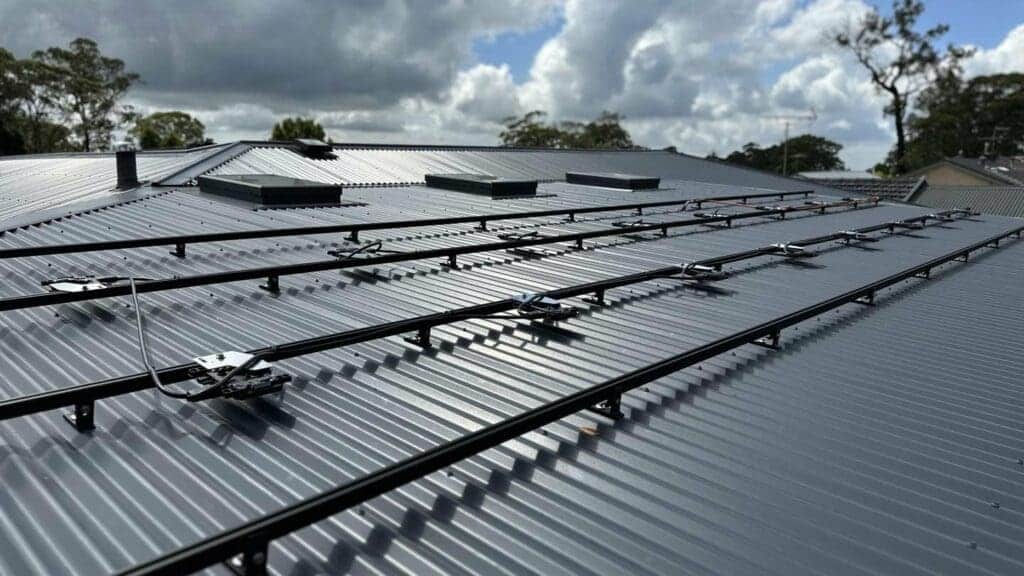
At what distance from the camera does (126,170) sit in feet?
59.3

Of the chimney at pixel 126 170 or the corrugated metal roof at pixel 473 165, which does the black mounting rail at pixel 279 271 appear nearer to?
the chimney at pixel 126 170

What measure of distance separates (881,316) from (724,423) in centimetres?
566

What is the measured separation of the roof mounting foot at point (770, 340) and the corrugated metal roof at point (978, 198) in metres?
33.8

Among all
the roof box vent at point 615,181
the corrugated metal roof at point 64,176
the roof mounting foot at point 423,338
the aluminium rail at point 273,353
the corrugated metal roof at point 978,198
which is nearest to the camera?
the aluminium rail at point 273,353

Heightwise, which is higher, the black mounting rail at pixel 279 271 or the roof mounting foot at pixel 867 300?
the black mounting rail at pixel 279 271

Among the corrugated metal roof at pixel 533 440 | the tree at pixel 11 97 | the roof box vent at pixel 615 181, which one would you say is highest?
the tree at pixel 11 97

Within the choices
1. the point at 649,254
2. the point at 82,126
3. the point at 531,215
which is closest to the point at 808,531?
the point at 649,254

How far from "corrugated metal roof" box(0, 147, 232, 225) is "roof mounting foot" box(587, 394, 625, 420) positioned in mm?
14865

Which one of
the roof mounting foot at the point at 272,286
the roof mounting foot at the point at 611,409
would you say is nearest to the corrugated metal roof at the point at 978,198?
the roof mounting foot at the point at 272,286

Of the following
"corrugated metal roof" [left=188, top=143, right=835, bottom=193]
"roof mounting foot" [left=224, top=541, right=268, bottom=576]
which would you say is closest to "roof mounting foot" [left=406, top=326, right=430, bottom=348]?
"roof mounting foot" [left=224, top=541, right=268, bottom=576]

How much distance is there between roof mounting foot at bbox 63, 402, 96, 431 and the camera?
5.31 meters

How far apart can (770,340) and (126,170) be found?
669 inches

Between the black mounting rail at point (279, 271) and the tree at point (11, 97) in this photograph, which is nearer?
the black mounting rail at point (279, 271)

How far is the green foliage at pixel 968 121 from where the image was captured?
7394cm
